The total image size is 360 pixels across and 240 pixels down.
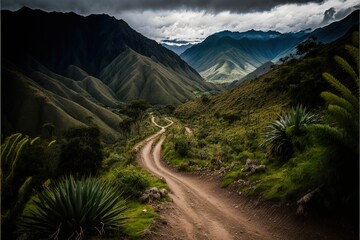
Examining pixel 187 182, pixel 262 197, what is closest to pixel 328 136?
pixel 262 197

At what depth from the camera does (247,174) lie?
14539mm

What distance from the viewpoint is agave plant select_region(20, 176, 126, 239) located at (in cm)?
764

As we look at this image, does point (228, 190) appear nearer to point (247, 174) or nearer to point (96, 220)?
point (247, 174)

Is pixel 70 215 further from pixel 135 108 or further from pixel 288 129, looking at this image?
pixel 135 108

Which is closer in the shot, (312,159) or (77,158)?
(312,159)

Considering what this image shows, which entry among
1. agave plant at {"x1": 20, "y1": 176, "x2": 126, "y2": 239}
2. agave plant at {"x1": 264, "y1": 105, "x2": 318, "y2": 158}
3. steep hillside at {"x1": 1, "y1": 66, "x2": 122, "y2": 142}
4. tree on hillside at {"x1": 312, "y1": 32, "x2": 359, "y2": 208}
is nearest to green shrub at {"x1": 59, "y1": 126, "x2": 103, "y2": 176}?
agave plant at {"x1": 20, "y1": 176, "x2": 126, "y2": 239}

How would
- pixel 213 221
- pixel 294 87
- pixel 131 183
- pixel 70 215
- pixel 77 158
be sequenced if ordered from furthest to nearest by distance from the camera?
pixel 294 87 → pixel 77 158 → pixel 131 183 → pixel 213 221 → pixel 70 215

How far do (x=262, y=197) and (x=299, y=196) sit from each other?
213 cm

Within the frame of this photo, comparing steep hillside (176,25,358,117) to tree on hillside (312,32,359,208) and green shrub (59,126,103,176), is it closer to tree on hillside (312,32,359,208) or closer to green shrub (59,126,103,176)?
green shrub (59,126,103,176)


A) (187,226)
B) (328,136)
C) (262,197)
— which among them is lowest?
(187,226)

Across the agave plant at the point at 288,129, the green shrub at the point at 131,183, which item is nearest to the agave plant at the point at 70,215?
the green shrub at the point at 131,183

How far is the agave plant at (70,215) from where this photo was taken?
301 inches

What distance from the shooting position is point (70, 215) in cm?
777

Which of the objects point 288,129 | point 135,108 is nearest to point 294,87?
point 288,129
